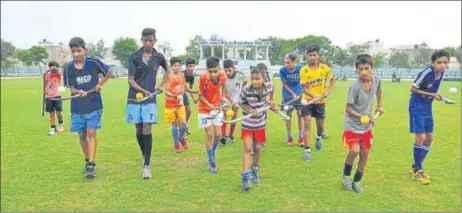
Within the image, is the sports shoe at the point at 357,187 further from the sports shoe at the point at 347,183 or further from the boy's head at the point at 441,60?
the boy's head at the point at 441,60

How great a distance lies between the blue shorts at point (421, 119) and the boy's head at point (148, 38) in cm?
442

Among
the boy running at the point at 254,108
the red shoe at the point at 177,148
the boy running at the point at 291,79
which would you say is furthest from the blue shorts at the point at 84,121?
the boy running at the point at 291,79

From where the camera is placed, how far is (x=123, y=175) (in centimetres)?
665

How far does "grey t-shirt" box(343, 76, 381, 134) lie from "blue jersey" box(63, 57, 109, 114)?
398cm

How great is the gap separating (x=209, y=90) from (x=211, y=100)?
0.60ft

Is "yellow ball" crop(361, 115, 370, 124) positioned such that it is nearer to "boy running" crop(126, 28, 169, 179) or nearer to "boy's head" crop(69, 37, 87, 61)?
"boy running" crop(126, 28, 169, 179)

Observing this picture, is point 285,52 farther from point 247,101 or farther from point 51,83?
point 247,101

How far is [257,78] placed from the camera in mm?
6062

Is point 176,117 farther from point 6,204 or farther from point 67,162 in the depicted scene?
point 6,204

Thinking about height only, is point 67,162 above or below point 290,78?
below

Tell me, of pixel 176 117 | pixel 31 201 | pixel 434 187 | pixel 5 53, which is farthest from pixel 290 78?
pixel 5 53

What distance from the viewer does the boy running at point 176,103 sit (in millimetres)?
8430

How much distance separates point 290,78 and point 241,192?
4021mm

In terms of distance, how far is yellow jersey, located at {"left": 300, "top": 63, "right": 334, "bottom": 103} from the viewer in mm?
8109
